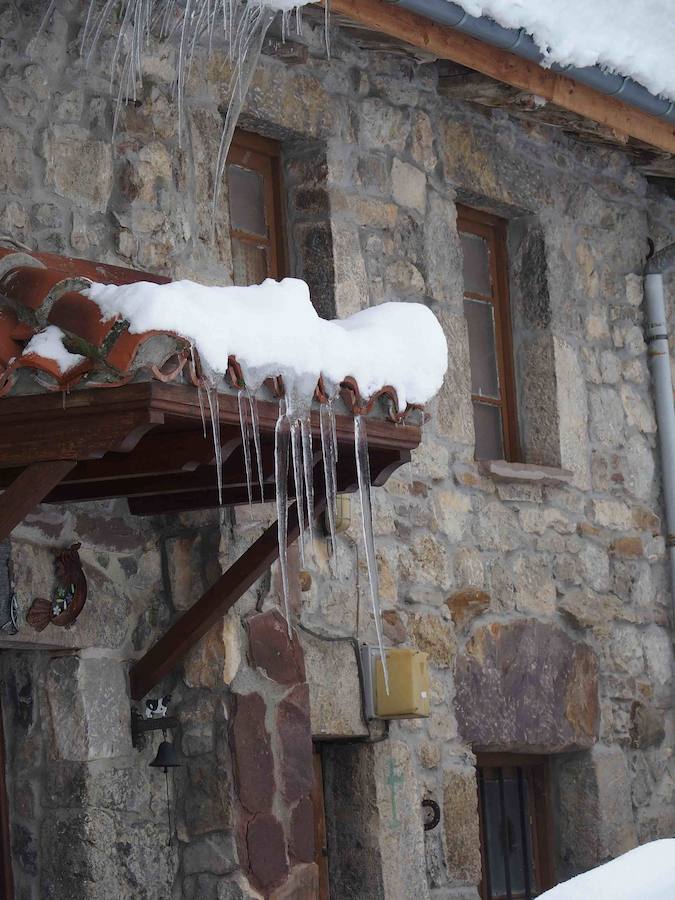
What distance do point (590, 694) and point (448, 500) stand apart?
1059 mm

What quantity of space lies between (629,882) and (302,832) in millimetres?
2626

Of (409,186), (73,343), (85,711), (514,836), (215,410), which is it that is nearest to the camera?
(73,343)

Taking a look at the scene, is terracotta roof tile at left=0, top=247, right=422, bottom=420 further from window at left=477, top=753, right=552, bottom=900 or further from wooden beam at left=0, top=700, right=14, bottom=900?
window at left=477, top=753, right=552, bottom=900

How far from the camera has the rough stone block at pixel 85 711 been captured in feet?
15.4

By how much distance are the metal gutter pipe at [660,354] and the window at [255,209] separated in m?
2.02

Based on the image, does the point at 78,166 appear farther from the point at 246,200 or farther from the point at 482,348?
the point at 482,348

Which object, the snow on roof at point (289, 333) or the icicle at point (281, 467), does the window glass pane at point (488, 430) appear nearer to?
the snow on roof at point (289, 333)

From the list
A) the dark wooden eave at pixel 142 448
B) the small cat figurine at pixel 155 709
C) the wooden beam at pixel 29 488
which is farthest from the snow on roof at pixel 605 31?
the small cat figurine at pixel 155 709

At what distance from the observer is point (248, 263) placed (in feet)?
18.3

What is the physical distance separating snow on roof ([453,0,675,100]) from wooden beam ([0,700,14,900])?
98.4 inches

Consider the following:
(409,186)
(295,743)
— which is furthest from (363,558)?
(409,186)

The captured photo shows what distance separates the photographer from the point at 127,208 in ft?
16.3

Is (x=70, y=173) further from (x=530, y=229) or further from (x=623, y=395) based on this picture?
(x=623, y=395)

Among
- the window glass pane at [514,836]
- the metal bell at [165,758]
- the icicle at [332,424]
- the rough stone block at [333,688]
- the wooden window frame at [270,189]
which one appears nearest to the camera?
the icicle at [332,424]
